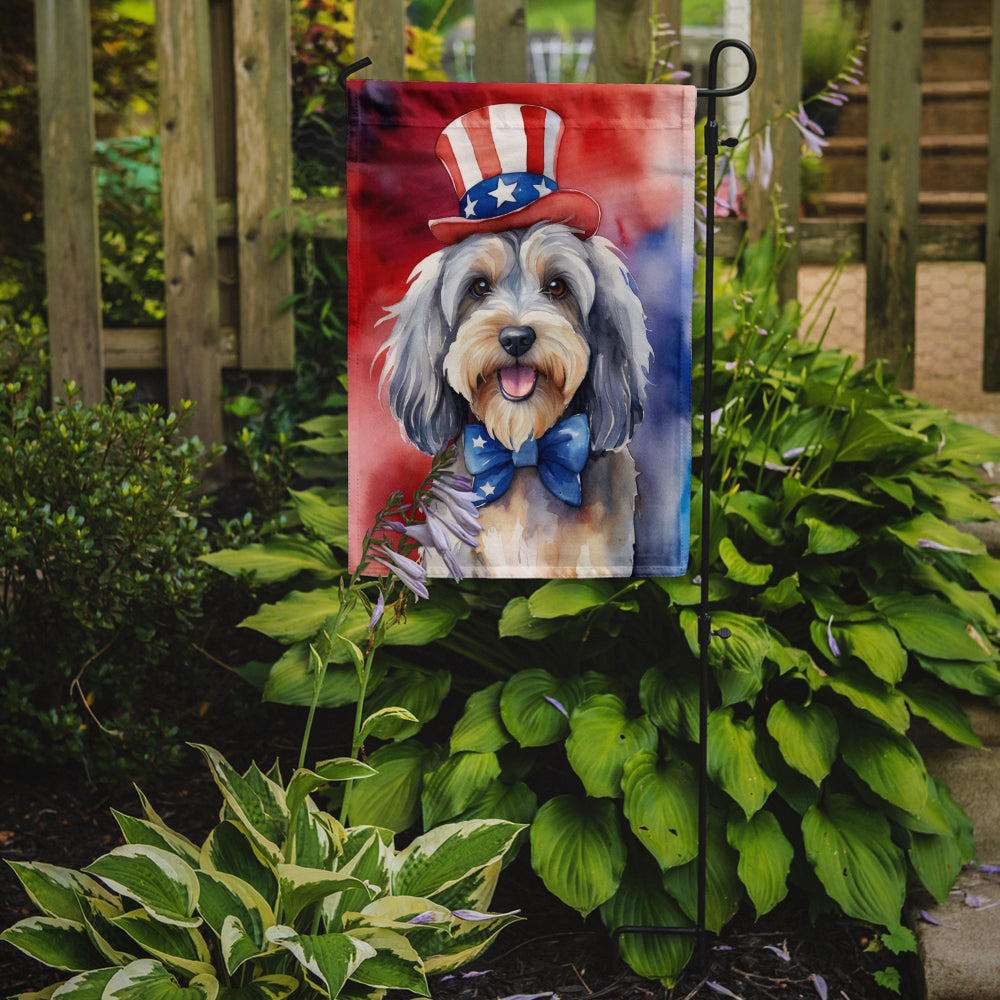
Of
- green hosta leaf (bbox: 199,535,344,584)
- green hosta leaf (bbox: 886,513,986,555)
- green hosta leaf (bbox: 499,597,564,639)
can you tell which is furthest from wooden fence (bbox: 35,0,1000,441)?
green hosta leaf (bbox: 499,597,564,639)

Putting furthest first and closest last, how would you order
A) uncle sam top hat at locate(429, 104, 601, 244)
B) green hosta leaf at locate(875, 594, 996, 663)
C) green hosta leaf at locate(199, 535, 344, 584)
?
green hosta leaf at locate(199, 535, 344, 584) < green hosta leaf at locate(875, 594, 996, 663) < uncle sam top hat at locate(429, 104, 601, 244)

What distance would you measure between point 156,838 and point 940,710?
60.8 inches

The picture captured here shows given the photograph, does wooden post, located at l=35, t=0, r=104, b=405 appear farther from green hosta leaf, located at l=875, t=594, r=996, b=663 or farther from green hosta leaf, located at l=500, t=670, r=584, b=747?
green hosta leaf, located at l=875, t=594, r=996, b=663

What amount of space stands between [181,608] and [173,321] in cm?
134

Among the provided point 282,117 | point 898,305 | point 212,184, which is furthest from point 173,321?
point 898,305

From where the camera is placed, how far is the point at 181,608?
7.57ft

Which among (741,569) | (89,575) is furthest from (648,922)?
(89,575)

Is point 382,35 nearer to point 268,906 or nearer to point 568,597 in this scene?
point 568,597

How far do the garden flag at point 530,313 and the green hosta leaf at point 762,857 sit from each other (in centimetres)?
51

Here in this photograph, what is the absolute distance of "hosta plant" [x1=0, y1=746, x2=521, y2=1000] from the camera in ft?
4.70

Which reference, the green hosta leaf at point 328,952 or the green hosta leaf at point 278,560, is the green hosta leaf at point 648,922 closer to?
the green hosta leaf at point 328,952

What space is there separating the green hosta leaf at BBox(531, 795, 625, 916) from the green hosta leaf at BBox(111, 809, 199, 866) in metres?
0.60

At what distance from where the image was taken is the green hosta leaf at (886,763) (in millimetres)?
1880

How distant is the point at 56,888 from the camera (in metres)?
1.57
